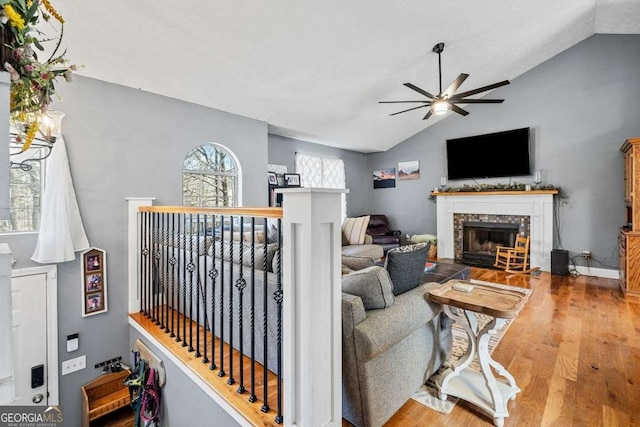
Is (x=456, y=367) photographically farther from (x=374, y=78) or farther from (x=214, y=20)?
(x=374, y=78)

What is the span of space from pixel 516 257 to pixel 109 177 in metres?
6.41

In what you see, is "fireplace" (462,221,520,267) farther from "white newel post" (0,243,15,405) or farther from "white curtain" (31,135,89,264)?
"white newel post" (0,243,15,405)

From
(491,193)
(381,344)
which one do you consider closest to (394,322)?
(381,344)

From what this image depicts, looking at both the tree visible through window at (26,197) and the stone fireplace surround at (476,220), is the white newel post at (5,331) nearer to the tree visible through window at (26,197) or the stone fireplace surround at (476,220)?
the tree visible through window at (26,197)

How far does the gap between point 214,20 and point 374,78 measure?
7.96ft

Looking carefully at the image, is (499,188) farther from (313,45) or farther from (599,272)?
(313,45)

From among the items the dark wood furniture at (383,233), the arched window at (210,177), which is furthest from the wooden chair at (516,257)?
the arched window at (210,177)

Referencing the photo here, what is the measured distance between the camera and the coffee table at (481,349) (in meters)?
1.75

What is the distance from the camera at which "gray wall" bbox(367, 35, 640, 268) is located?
457 cm

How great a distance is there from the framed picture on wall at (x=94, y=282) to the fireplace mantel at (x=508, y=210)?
5909 mm

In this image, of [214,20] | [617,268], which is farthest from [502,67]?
[214,20]

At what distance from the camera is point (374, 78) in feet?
14.3

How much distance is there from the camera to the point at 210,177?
4211 millimetres

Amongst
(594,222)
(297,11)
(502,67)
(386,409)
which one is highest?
(502,67)
